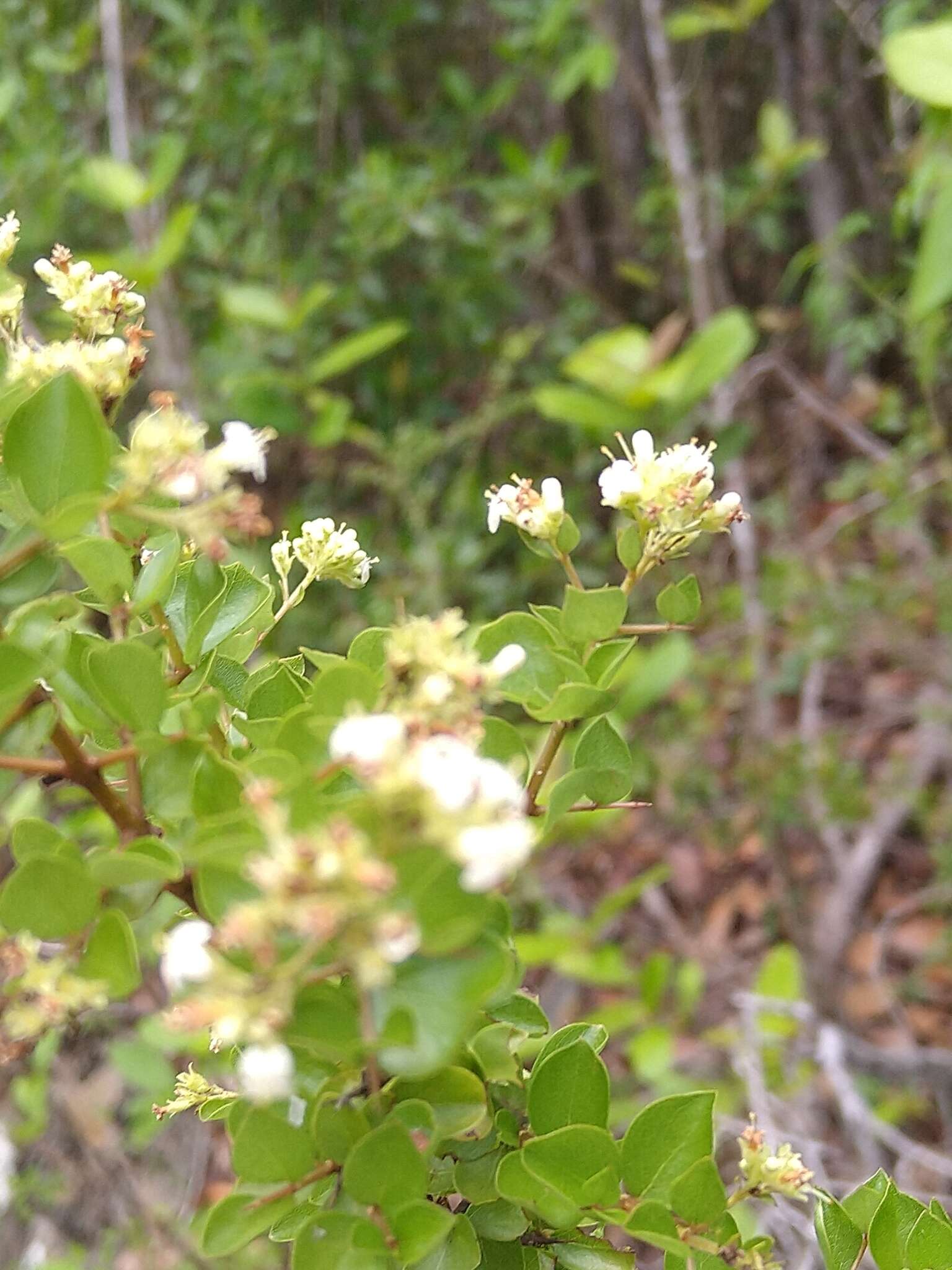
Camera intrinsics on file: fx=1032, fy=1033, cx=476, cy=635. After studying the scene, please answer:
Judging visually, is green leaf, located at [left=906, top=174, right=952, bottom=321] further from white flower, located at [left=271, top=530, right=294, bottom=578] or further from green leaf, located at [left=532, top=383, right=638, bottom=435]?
white flower, located at [left=271, top=530, right=294, bottom=578]

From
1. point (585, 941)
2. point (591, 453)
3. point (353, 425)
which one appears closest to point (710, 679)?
point (591, 453)

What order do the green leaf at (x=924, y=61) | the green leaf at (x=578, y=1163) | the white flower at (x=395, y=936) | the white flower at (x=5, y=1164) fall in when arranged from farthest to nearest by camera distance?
the white flower at (x=5, y=1164)
the green leaf at (x=924, y=61)
the green leaf at (x=578, y=1163)
the white flower at (x=395, y=936)

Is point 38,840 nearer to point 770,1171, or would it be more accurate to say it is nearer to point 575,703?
point 575,703

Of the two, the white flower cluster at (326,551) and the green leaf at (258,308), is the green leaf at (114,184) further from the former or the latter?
the white flower cluster at (326,551)

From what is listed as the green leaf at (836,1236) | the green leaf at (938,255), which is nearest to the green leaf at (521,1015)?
the green leaf at (836,1236)

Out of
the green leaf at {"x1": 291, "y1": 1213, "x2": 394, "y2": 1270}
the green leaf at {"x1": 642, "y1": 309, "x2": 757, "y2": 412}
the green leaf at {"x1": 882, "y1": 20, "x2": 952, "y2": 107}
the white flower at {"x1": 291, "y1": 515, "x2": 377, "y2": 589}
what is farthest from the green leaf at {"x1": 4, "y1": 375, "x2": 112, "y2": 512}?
the green leaf at {"x1": 642, "y1": 309, "x2": 757, "y2": 412}

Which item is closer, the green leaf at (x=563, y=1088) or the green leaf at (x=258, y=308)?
the green leaf at (x=563, y=1088)

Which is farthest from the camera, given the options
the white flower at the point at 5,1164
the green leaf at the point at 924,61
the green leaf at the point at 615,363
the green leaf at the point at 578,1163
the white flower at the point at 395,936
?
the green leaf at the point at 615,363

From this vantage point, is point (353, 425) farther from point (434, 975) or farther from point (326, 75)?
point (434, 975)
